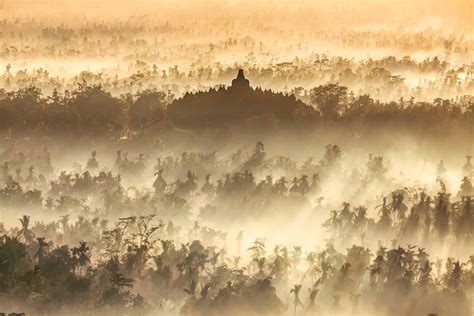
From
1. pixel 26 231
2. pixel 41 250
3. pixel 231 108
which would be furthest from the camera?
pixel 231 108

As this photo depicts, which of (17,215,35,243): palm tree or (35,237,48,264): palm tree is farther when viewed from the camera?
(17,215,35,243): palm tree

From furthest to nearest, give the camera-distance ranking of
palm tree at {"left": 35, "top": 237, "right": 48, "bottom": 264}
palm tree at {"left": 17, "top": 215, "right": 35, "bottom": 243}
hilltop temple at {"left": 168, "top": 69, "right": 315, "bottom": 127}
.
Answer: hilltop temple at {"left": 168, "top": 69, "right": 315, "bottom": 127}, palm tree at {"left": 17, "top": 215, "right": 35, "bottom": 243}, palm tree at {"left": 35, "top": 237, "right": 48, "bottom": 264}

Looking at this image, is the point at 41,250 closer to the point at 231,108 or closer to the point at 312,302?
the point at 312,302

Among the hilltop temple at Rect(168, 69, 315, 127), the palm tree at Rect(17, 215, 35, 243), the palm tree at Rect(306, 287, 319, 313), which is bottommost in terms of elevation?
the palm tree at Rect(306, 287, 319, 313)

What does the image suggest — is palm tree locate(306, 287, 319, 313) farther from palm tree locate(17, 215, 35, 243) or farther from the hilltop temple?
the hilltop temple

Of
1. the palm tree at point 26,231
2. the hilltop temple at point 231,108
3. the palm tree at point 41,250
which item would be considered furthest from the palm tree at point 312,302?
the hilltop temple at point 231,108

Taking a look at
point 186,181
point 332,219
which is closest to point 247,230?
point 332,219

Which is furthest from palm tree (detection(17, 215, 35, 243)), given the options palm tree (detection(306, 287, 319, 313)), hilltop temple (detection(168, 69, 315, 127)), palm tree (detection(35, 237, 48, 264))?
hilltop temple (detection(168, 69, 315, 127))

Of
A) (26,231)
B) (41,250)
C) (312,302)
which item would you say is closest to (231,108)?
(26,231)

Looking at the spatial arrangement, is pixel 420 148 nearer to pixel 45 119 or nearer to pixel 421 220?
pixel 421 220
